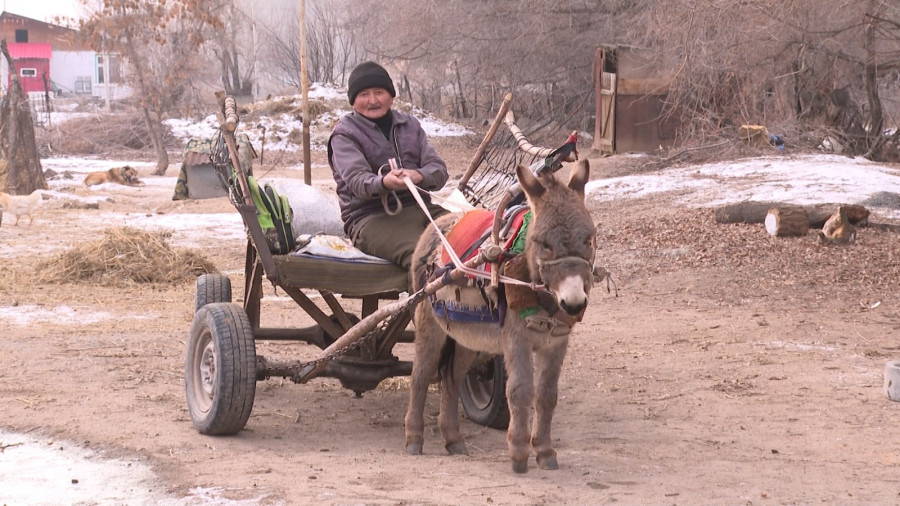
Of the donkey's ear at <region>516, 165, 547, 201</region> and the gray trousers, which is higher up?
the donkey's ear at <region>516, 165, 547, 201</region>

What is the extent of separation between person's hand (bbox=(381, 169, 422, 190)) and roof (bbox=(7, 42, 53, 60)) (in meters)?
57.2

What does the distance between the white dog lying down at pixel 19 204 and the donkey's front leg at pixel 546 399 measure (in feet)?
43.8

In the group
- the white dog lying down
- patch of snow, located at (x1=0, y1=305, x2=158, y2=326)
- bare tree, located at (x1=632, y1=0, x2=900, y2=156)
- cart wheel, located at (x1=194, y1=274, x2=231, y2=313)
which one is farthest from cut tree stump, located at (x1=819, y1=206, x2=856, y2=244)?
the white dog lying down

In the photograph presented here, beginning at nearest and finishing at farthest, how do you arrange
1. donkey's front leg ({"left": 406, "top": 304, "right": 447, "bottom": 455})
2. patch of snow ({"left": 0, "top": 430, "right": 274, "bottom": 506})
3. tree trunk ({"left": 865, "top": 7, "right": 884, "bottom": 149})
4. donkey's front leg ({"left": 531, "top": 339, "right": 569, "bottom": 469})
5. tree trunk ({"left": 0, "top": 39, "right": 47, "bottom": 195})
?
patch of snow ({"left": 0, "top": 430, "right": 274, "bottom": 506}) < donkey's front leg ({"left": 531, "top": 339, "right": 569, "bottom": 469}) < donkey's front leg ({"left": 406, "top": 304, "right": 447, "bottom": 455}) < tree trunk ({"left": 865, "top": 7, "right": 884, "bottom": 149}) < tree trunk ({"left": 0, "top": 39, "right": 47, "bottom": 195})

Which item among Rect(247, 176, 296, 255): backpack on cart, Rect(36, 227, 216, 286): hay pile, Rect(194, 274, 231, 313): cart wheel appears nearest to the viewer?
Rect(247, 176, 296, 255): backpack on cart

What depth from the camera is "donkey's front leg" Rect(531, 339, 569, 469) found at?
5215 mm

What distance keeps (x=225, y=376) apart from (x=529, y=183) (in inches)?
84.0

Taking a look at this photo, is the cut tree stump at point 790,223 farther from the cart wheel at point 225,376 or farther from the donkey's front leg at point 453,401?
the cart wheel at point 225,376

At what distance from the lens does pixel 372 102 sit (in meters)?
A: 6.50

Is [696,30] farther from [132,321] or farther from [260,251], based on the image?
[260,251]

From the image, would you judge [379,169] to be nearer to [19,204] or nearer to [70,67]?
[19,204]

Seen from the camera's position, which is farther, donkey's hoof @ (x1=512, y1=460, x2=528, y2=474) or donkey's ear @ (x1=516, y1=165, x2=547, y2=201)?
donkey's hoof @ (x1=512, y1=460, x2=528, y2=474)

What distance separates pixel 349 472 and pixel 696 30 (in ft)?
33.4

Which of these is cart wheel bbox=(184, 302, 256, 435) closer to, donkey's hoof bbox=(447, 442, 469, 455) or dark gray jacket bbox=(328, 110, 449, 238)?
dark gray jacket bbox=(328, 110, 449, 238)
